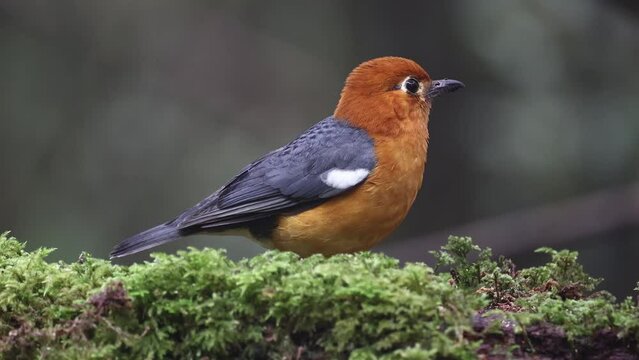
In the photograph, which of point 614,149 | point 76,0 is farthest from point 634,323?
point 76,0

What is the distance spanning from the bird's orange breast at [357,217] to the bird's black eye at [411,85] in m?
0.68

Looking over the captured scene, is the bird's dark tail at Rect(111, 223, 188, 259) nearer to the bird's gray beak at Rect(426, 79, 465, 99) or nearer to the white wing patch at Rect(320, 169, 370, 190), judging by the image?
the white wing patch at Rect(320, 169, 370, 190)

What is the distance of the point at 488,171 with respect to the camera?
797cm

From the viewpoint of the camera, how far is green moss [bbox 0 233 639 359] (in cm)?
293

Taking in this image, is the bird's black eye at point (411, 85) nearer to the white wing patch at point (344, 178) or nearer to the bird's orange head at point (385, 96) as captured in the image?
the bird's orange head at point (385, 96)

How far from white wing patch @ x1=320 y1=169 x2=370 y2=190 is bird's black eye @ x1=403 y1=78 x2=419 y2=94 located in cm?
88

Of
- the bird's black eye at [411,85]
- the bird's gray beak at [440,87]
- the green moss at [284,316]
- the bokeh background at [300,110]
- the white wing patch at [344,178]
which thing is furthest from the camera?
the bokeh background at [300,110]

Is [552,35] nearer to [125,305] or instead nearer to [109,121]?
[109,121]

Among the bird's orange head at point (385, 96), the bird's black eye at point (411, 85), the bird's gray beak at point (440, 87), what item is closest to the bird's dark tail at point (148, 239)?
the bird's orange head at point (385, 96)

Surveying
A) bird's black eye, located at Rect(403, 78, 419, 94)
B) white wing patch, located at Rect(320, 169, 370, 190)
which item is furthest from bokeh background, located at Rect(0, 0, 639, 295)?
white wing patch, located at Rect(320, 169, 370, 190)

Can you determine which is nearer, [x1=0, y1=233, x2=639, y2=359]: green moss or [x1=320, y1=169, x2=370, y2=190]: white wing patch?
[x1=0, y1=233, x2=639, y2=359]: green moss

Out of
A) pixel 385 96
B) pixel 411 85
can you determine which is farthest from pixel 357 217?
pixel 411 85

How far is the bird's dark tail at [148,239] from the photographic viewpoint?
5.26 meters

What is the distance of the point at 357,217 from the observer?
512 centimetres
